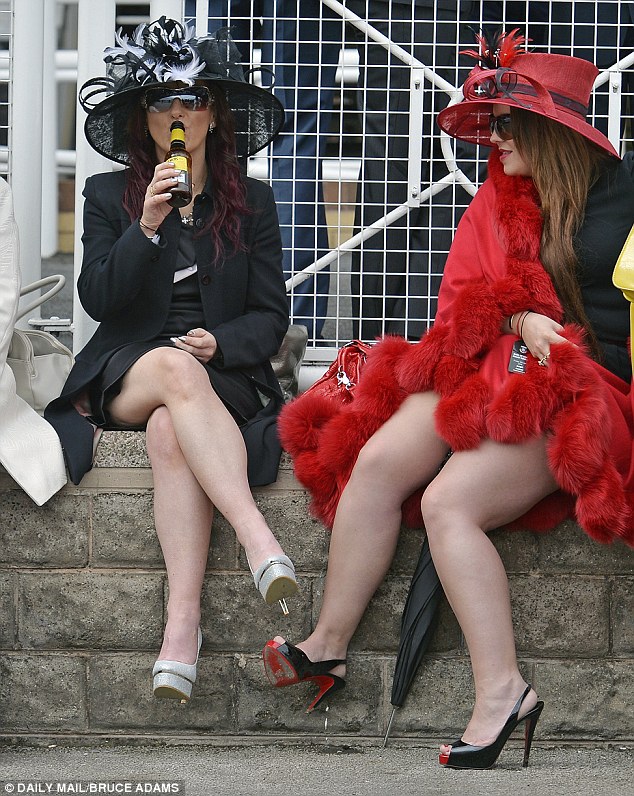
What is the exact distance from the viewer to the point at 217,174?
12.5 feet

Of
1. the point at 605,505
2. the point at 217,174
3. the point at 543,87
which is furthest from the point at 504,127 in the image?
the point at 605,505

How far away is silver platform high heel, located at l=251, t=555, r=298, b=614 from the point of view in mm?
3094

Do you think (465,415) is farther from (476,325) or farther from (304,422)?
(304,422)

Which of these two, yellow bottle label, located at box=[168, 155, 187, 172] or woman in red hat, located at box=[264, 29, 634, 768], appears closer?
woman in red hat, located at box=[264, 29, 634, 768]

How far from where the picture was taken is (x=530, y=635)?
3451 millimetres

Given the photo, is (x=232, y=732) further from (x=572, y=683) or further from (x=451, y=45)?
(x=451, y=45)

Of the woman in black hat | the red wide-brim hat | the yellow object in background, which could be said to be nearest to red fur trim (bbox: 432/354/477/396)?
the yellow object in background

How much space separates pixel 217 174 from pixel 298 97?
784 mm

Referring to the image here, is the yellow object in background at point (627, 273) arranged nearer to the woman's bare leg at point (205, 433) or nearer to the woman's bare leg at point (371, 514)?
the woman's bare leg at point (371, 514)

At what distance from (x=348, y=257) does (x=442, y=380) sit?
1410 millimetres

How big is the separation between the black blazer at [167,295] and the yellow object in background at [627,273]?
1022mm

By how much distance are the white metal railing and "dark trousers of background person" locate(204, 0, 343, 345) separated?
0.02m

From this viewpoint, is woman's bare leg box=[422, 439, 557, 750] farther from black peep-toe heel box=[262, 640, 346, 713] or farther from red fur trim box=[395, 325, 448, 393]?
black peep-toe heel box=[262, 640, 346, 713]

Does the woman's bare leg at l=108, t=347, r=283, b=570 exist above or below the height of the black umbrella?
above
